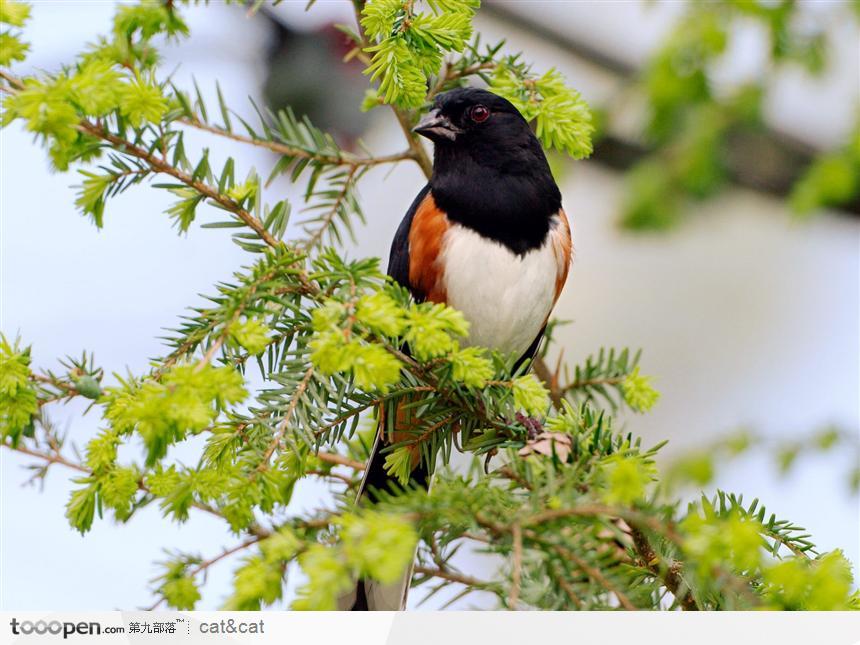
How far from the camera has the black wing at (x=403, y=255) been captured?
1617 millimetres

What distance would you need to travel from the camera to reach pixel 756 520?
3.49 feet

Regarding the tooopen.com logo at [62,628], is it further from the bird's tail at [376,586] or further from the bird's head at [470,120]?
the bird's head at [470,120]

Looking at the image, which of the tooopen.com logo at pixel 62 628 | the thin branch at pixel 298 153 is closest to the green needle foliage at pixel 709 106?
the thin branch at pixel 298 153

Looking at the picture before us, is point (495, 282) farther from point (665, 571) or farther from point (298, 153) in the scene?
point (665, 571)

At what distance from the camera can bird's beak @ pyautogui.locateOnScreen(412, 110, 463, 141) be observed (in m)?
1.54

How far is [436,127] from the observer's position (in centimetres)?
156

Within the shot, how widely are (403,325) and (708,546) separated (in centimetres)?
34

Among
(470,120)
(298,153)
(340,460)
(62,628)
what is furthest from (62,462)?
(470,120)

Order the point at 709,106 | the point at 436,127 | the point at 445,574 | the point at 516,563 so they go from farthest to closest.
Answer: the point at 709,106 → the point at 436,127 → the point at 445,574 → the point at 516,563

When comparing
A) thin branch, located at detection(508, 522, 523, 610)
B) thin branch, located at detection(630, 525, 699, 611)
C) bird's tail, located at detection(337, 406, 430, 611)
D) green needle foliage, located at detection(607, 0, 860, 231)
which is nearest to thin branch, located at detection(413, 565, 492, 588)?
bird's tail, located at detection(337, 406, 430, 611)

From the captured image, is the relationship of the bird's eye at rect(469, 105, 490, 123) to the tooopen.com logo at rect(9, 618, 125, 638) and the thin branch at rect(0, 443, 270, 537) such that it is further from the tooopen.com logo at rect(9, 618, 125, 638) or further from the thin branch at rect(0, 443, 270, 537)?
the tooopen.com logo at rect(9, 618, 125, 638)

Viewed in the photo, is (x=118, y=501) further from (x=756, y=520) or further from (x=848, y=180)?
(x=848, y=180)

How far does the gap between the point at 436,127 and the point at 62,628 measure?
927 millimetres

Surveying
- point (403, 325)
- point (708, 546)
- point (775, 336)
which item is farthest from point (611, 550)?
point (775, 336)
